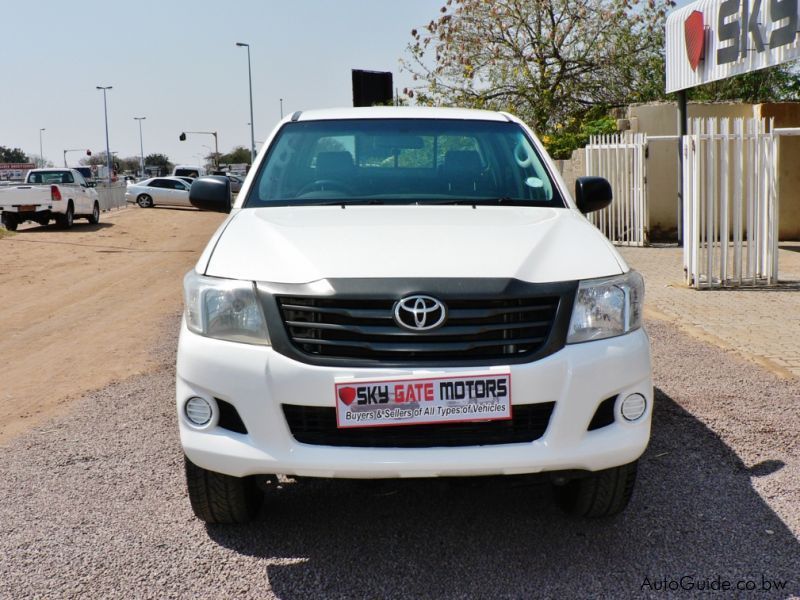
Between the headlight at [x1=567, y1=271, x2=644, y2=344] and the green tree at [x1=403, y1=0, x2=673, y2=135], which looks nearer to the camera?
the headlight at [x1=567, y1=271, x2=644, y2=344]

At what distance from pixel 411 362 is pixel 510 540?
37.6 inches

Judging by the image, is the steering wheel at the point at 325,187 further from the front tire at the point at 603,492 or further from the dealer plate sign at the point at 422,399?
the front tire at the point at 603,492

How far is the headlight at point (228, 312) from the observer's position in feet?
10.3

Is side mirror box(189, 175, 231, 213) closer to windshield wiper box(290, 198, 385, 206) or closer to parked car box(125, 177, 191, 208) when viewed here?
windshield wiper box(290, 198, 385, 206)

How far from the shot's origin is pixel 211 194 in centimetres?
473

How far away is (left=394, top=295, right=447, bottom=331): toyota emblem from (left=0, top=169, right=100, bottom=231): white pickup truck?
23499mm

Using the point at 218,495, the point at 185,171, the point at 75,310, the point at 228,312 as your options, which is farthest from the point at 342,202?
the point at 185,171

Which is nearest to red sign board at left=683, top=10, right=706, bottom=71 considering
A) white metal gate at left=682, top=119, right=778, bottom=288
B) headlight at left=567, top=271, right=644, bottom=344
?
white metal gate at left=682, top=119, right=778, bottom=288

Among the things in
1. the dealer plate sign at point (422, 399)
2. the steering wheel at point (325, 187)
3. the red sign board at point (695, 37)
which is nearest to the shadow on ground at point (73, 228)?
the red sign board at point (695, 37)

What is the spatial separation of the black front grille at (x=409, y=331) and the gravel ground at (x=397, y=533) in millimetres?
471

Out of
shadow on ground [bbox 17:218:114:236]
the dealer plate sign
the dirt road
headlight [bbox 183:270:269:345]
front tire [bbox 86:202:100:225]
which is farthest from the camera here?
front tire [bbox 86:202:100:225]

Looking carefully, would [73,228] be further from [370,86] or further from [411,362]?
[411,362]

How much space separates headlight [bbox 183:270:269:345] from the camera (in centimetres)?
315

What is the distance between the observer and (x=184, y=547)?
3506mm
